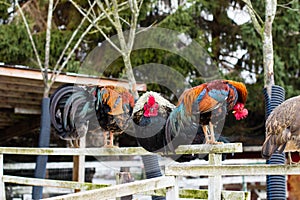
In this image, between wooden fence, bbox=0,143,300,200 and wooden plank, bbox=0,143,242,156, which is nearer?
wooden fence, bbox=0,143,300,200

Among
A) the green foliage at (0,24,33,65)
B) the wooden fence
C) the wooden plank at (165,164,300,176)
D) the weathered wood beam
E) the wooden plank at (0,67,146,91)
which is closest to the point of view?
the wooden fence

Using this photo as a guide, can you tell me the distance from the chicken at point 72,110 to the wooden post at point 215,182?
3.78ft

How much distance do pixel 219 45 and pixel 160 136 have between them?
738cm

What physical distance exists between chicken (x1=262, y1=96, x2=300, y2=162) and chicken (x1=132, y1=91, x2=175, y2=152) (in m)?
0.70

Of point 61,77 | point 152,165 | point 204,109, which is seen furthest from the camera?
point 61,77

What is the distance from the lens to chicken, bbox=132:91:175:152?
9.75ft

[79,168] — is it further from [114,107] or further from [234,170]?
[234,170]

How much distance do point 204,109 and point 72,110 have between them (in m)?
1.49

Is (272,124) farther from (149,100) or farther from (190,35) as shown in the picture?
(190,35)

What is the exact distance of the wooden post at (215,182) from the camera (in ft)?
8.89

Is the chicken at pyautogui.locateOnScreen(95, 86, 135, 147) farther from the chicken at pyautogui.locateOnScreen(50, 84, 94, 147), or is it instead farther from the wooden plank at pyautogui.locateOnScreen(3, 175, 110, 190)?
the wooden plank at pyautogui.locateOnScreen(3, 175, 110, 190)

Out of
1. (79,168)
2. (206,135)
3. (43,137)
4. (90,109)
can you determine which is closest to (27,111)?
(43,137)

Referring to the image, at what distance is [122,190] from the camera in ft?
→ 7.14

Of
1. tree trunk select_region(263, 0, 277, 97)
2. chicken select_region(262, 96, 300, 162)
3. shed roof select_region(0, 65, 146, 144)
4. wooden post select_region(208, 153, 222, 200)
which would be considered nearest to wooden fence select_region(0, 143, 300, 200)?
wooden post select_region(208, 153, 222, 200)
